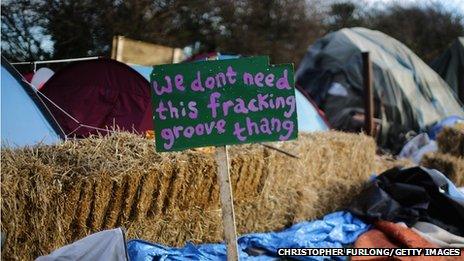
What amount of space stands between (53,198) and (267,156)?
1950mm

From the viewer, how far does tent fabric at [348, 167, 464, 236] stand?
4605 mm

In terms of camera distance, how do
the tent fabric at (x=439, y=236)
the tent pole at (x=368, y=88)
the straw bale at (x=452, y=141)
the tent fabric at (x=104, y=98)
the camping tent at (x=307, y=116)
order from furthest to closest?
the tent pole at (x=368, y=88) → the camping tent at (x=307, y=116) → the straw bale at (x=452, y=141) → the tent fabric at (x=104, y=98) → the tent fabric at (x=439, y=236)

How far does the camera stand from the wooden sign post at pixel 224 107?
309 cm

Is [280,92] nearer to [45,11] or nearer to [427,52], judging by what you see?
[45,11]

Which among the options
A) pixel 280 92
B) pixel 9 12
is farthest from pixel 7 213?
pixel 9 12

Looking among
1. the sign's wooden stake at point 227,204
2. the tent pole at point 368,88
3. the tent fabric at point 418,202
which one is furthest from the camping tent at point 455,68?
the sign's wooden stake at point 227,204

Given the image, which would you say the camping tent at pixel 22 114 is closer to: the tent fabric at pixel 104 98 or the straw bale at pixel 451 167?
the tent fabric at pixel 104 98

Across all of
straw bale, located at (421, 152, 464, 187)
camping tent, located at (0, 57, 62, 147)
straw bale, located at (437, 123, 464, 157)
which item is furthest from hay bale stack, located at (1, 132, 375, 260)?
straw bale, located at (437, 123, 464, 157)

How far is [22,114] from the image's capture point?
183 inches

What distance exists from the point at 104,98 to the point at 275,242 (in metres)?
2.52

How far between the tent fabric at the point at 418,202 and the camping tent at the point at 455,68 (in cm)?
1080

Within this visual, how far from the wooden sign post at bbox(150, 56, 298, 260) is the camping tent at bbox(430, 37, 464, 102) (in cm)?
1290

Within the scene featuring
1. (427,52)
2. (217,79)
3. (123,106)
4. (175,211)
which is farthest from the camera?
(427,52)

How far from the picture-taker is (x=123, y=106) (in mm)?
5496
